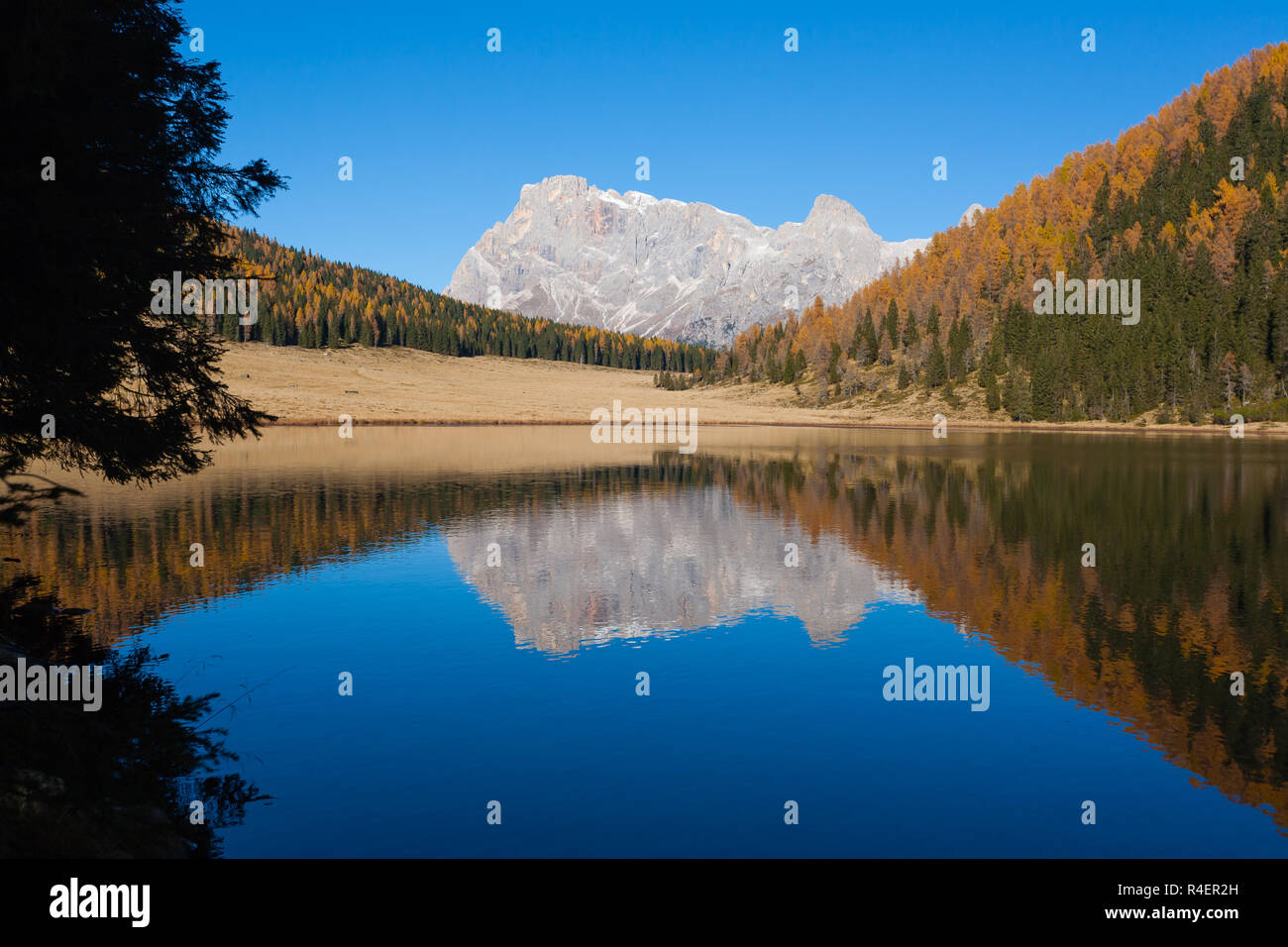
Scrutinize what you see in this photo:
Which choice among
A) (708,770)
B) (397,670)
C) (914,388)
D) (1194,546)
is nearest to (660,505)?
(1194,546)

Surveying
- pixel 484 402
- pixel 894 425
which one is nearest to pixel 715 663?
pixel 484 402

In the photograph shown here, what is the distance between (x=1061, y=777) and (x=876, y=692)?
458 centimetres

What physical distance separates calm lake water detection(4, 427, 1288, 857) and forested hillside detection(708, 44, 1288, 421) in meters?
113

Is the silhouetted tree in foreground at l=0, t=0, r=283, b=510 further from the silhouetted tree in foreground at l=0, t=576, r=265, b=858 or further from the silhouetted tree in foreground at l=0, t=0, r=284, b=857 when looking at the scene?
the silhouetted tree in foreground at l=0, t=576, r=265, b=858

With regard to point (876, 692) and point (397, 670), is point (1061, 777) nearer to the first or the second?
point (876, 692)

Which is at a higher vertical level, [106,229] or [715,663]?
[106,229]

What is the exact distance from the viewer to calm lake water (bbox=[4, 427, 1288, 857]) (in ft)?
38.1

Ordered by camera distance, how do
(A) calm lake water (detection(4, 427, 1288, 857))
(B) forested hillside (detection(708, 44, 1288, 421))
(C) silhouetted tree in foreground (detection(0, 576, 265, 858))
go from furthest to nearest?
(B) forested hillside (detection(708, 44, 1288, 421)) < (A) calm lake water (detection(4, 427, 1288, 857)) < (C) silhouetted tree in foreground (detection(0, 576, 265, 858))

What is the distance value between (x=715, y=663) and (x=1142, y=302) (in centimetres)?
17429

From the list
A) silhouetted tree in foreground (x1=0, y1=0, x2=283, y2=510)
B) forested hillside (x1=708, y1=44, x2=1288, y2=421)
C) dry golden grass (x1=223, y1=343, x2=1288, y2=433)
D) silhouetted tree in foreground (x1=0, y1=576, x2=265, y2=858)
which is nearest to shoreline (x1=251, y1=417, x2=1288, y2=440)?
dry golden grass (x1=223, y1=343, x2=1288, y2=433)

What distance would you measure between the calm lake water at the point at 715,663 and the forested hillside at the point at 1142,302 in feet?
369

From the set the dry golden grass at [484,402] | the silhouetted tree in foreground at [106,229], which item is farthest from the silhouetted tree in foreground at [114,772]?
the dry golden grass at [484,402]

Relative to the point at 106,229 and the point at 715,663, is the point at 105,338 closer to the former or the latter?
the point at 106,229

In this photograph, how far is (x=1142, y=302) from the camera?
A: 526ft
